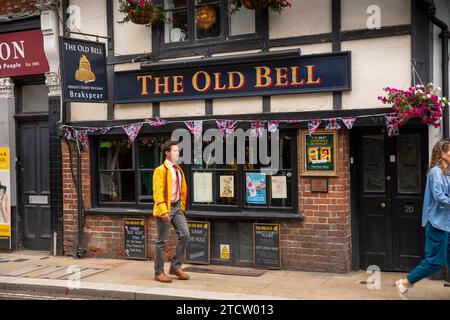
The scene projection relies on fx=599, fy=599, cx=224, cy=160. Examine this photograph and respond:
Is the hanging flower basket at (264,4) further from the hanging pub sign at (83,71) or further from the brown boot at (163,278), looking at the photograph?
the brown boot at (163,278)

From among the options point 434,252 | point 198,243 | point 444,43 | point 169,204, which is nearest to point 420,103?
point 444,43

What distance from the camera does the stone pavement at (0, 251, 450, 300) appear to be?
7637mm

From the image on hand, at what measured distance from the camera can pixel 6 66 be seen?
11633 millimetres

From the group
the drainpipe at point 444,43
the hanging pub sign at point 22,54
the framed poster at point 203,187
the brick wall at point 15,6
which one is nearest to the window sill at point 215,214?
the framed poster at point 203,187

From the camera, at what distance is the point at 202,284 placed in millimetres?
8375

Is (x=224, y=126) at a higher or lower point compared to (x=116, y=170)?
higher

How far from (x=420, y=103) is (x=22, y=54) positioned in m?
7.47

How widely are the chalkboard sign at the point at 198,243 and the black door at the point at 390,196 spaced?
2472 mm

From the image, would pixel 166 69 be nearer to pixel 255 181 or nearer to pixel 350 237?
pixel 255 181

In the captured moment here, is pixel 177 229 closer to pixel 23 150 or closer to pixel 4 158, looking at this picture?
pixel 23 150

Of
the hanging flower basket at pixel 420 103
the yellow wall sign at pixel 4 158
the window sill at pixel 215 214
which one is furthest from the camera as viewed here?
the yellow wall sign at pixel 4 158

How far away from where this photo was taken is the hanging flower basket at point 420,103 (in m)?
7.83
